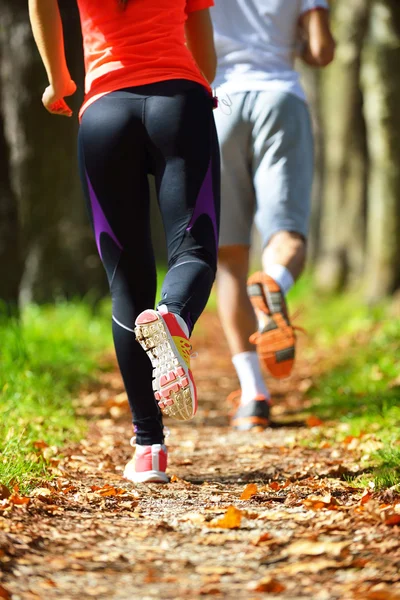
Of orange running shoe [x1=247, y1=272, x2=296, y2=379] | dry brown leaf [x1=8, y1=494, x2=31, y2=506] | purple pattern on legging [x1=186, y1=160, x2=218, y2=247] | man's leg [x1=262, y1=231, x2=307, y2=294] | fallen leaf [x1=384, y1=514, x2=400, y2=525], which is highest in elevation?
purple pattern on legging [x1=186, y1=160, x2=218, y2=247]

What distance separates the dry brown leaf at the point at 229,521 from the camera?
2.59 m

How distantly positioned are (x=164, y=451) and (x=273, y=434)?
4.04ft

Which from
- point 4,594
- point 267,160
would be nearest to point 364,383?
point 267,160

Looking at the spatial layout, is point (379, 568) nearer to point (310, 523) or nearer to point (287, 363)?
point (310, 523)

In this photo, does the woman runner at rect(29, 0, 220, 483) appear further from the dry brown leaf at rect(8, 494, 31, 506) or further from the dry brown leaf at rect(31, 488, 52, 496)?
the dry brown leaf at rect(8, 494, 31, 506)

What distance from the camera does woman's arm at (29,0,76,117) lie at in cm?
316

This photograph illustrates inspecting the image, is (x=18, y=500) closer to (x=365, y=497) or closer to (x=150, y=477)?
(x=150, y=477)

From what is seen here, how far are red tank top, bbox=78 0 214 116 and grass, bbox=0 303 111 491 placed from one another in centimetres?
131

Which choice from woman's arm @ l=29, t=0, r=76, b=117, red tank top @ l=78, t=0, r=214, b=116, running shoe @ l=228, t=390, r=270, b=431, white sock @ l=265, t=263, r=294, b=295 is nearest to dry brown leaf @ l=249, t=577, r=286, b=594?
red tank top @ l=78, t=0, r=214, b=116

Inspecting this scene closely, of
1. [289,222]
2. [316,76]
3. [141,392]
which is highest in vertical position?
[316,76]

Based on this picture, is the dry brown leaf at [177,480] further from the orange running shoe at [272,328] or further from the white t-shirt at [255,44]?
the white t-shirt at [255,44]

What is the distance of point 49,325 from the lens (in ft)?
26.0

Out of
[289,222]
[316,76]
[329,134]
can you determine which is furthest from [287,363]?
[316,76]

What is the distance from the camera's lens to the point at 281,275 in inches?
176
